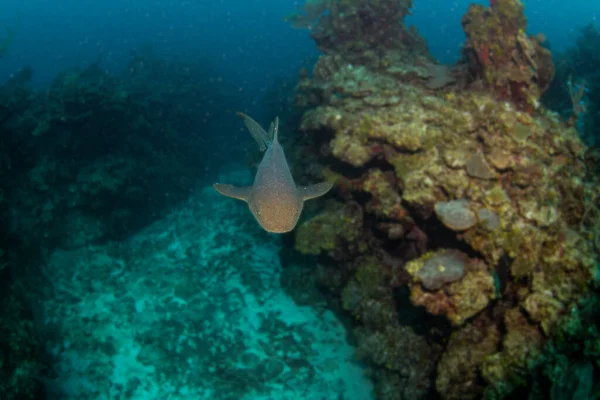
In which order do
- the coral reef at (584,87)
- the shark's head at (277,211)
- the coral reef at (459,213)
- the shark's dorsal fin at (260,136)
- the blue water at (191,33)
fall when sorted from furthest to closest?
the blue water at (191,33) → the coral reef at (584,87) → the shark's dorsal fin at (260,136) → the coral reef at (459,213) → the shark's head at (277,211)

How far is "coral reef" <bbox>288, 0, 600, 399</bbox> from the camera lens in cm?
433

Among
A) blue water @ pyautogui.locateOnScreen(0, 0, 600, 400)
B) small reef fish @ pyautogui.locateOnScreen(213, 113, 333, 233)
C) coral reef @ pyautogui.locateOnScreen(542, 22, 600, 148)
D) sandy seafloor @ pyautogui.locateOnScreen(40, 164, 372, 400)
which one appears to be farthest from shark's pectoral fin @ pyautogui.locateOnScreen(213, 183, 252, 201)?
coral reef @ pyautogui.locateOnScreen(542, 22, 600, 148)

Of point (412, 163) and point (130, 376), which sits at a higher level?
point (412, 163)

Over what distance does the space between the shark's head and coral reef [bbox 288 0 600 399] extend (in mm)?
1795

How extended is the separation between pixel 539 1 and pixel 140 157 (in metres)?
115

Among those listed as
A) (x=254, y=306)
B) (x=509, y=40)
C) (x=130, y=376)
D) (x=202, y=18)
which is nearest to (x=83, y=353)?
(x=130, y=376)

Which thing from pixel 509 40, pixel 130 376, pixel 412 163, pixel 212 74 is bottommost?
pixel 212 74

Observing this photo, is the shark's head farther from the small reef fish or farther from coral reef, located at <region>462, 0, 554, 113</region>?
coral reef, located at <region>462, 0, 554, 113</region>

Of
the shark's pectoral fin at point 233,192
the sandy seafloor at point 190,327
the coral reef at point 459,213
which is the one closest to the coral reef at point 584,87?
the coral reef at point 459,213

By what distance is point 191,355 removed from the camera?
670 centimetres

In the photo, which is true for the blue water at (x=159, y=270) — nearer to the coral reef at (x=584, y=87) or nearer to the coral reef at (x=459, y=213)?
the coral reef at (x=584, y=87)

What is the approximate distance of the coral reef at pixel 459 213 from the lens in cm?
433

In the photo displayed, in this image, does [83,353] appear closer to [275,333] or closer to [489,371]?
[275,333]

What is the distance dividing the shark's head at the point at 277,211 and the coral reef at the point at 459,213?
1.80m
